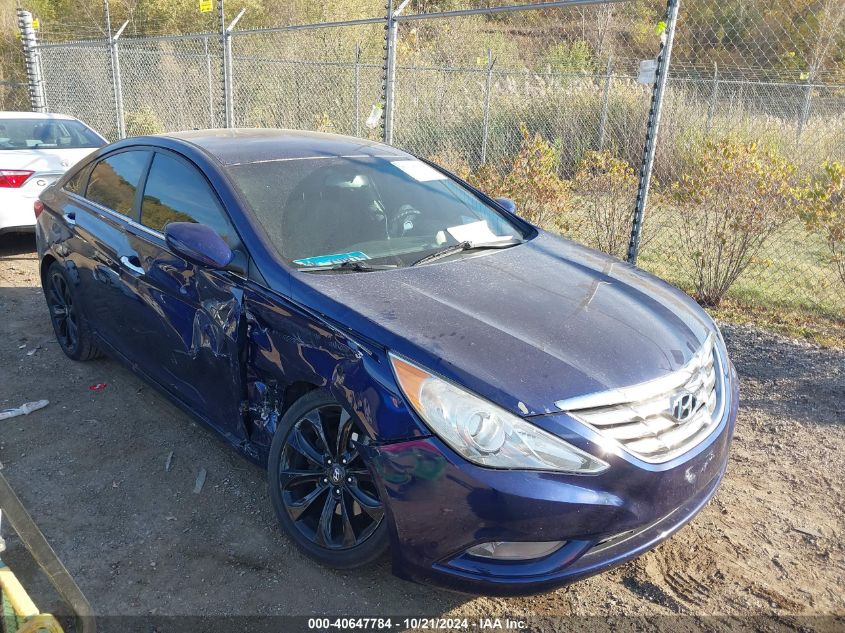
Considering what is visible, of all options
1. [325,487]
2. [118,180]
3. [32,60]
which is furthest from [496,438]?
[32,60]

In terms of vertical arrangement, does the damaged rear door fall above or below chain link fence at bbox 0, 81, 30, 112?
above

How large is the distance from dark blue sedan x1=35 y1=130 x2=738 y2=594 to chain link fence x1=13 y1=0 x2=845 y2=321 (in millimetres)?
2645

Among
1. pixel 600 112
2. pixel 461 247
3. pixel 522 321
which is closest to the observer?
pixel 522 321

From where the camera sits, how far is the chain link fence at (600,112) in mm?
5797

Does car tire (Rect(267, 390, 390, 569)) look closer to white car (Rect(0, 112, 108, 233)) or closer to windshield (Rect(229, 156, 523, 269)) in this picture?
windshield (Rect(229, 156, 523, 269))

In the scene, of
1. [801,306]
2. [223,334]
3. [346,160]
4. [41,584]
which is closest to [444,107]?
[801,306]

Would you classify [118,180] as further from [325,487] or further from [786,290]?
[786,290]

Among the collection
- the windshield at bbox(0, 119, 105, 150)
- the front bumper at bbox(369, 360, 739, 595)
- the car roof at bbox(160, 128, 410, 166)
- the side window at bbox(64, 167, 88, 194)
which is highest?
the car roof at bbox(160, 128, 410, 166)

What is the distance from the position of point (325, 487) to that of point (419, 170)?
6.52 feet

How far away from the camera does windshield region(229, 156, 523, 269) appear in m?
2.99

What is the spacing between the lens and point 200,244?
285 centimetres

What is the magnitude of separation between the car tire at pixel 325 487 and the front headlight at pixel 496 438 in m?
0.33

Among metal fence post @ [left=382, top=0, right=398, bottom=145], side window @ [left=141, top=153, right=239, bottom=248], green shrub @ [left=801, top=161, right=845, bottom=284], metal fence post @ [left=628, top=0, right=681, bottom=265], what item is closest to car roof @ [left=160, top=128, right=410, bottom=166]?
side window @ [left=141, top=153, right=239, bottom=248]

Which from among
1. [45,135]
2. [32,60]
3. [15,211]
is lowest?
[15,211]
